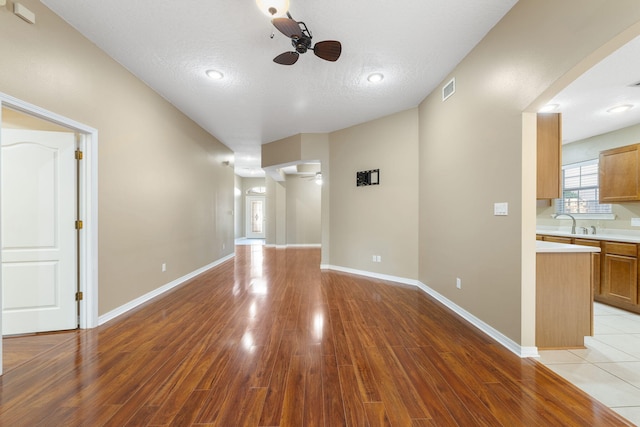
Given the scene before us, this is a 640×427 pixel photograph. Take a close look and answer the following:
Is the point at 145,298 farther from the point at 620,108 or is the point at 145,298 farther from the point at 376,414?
the point at 620,108

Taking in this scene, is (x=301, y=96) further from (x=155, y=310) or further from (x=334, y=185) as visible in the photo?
(x=155, y=310)

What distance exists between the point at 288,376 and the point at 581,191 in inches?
234

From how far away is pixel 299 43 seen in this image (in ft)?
7.25

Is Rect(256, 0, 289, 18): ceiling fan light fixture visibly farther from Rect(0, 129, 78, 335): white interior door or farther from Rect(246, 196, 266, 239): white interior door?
Rect(246, 196, 266, 239): white interior door

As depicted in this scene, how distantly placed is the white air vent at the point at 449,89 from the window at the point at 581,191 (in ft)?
11.2

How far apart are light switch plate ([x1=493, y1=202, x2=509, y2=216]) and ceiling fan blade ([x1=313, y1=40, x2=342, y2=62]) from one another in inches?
83.2

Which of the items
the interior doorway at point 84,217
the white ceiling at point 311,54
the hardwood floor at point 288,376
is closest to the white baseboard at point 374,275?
the hardwood floor at point 288,376

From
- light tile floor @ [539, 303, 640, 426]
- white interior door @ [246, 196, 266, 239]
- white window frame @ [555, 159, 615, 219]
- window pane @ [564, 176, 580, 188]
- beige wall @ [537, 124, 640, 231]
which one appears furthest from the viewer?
white interior door @ [246, 196, 266, 239]

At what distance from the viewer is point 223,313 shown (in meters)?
3.00

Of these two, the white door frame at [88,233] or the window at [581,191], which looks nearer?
the white door frame at [88,233]

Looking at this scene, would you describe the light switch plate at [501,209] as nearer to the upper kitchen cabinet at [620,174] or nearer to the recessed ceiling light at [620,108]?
the recessed ceiling light at [620,108]

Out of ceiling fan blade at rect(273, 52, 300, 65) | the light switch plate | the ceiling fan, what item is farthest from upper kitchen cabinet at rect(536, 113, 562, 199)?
ceiling fan blade at rect(273, 52, 300, 65)

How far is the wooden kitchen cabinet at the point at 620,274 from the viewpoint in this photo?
306cm

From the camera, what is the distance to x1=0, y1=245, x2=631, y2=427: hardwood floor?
1.46 m
